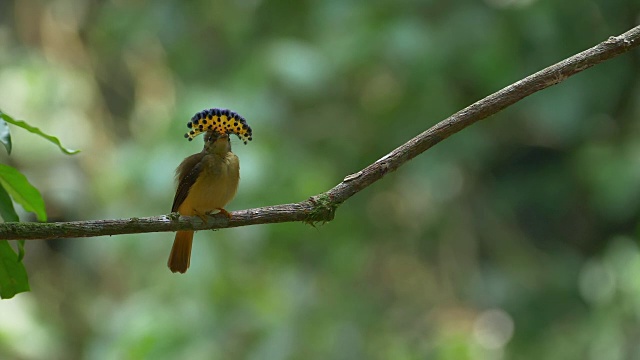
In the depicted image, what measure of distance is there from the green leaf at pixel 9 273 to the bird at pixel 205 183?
38.1 inches

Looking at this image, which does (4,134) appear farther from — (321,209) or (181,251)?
(181,251)

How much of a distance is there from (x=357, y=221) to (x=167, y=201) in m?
1.25

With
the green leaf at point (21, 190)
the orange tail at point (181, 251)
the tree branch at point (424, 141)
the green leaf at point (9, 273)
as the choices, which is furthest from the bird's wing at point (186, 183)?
the green leaf at point (9, 273)

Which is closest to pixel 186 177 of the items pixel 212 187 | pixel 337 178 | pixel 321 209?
pixel 212 187

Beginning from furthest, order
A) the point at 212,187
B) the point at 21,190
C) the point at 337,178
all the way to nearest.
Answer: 1. the point at 337,178
2. the point at 212,187
3. the point at 21,190

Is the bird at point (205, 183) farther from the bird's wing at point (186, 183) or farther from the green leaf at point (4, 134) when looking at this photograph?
the green leaf at point (4, 134)

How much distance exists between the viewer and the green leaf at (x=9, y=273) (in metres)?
1.99

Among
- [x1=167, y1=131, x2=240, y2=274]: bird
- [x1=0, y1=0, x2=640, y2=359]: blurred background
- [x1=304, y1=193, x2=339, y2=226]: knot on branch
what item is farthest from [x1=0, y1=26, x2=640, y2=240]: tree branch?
[x1=0, y1=0, x2=640, y2=359]: blurred background

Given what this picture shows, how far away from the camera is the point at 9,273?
1989 millimetres

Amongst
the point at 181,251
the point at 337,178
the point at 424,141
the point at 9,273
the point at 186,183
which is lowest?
the point at 9,273

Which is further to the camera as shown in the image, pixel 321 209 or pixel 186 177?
pixel 186 177

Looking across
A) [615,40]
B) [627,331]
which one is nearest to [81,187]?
[627,331]

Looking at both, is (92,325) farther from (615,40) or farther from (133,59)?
(615,40)

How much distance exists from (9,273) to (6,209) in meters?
0.14
